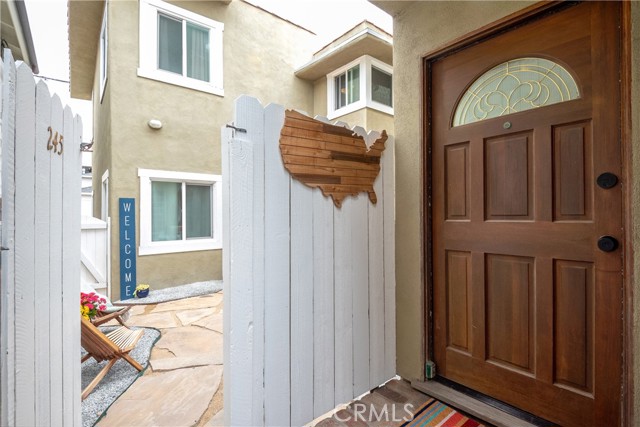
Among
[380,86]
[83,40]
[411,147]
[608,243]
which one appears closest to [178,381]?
[411,147]

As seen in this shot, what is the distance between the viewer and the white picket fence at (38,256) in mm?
1025

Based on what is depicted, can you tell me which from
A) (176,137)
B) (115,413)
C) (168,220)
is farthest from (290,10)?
(115,413)

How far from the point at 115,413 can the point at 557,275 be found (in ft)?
9.59

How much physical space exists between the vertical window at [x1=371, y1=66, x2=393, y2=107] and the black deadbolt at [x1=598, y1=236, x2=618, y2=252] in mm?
6120

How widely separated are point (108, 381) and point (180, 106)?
4.79m

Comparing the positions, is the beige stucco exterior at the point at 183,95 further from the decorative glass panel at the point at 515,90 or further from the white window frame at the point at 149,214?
the decorative glass panel at the point at 515,90

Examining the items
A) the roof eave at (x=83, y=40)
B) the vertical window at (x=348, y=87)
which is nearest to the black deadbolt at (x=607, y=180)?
the vertical window at (x=348, y=87)

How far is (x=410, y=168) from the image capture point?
231 centimetres

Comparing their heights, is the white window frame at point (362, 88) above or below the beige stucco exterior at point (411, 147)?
above

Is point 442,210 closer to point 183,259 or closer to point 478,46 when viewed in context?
point 478,46

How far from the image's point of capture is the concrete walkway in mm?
2031

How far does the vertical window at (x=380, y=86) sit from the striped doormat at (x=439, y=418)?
6330 mm

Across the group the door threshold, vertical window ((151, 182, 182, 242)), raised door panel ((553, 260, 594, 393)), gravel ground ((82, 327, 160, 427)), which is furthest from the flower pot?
raised door panel ((553, 260, 594, 393))

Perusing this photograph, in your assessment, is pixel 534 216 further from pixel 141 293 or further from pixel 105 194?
pixel 105 194
